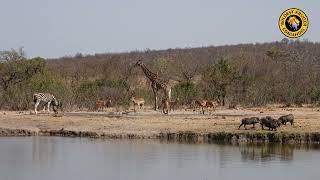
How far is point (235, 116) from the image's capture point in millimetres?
36625

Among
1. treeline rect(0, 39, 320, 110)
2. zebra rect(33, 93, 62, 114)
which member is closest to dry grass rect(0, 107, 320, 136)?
zebra rect(33, 93, 62, 114)

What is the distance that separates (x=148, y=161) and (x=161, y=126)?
28.3ft

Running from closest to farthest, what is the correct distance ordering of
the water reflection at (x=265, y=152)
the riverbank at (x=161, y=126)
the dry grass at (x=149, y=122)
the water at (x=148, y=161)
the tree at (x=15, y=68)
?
the water at (x=148, y=161), the water reflection at (x=265, y=152), the riverbank at (x=161, y=126), the dry grass at (x=149, y=122), the tree at (x=15, y=68)

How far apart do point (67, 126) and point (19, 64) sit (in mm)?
19031

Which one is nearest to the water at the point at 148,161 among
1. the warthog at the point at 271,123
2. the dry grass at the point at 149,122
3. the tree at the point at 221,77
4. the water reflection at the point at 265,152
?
the water reflection at the point at 265,152

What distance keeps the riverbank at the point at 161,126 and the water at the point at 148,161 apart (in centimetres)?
146

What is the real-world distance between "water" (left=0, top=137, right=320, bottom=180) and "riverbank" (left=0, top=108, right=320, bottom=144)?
146 centimetres

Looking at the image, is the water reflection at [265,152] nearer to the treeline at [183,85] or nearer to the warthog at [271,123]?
the warthog at [271,123]

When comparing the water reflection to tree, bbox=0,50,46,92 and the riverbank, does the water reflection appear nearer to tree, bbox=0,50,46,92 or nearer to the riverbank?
the riverbank

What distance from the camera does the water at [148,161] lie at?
2095cm

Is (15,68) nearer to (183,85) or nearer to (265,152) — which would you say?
(183,85)

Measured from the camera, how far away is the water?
21.0 metres

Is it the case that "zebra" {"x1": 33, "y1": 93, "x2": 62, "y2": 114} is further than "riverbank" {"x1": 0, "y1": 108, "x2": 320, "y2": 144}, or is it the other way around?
"zebra" {"x1": 33, "y1": 93, "x2": 62, "y2": 114}

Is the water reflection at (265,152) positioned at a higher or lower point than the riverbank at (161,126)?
lower
